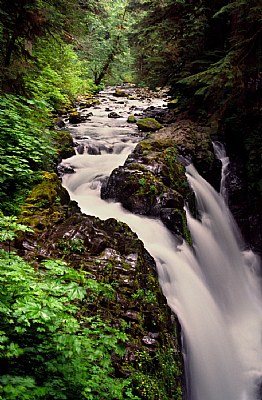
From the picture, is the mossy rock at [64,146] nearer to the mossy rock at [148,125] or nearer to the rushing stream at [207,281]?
the rushing stream at [207,281]

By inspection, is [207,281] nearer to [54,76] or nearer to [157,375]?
[157,375]

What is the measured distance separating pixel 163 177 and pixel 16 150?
11.6ft

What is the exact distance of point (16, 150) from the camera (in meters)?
4.99

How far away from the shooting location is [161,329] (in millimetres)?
3881

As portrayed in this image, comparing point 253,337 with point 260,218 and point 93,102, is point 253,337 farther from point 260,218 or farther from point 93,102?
point 93,102

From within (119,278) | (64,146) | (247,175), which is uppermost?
(64,146)

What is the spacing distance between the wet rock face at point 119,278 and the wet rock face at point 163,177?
6.31 ft

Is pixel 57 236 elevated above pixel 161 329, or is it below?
above

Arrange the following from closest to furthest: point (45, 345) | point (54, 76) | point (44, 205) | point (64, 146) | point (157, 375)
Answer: point (45, 345)
point (157, 375)
point (44, 205)
point (64, 146)
point (54, 76)

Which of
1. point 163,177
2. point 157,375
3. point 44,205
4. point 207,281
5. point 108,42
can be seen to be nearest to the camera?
point 157,375

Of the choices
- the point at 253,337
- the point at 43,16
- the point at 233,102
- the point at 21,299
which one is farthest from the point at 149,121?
the point at 21,299

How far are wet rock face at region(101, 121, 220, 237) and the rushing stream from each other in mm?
255

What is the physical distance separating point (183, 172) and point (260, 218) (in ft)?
10.1

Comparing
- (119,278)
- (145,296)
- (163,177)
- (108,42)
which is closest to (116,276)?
(119,278)
